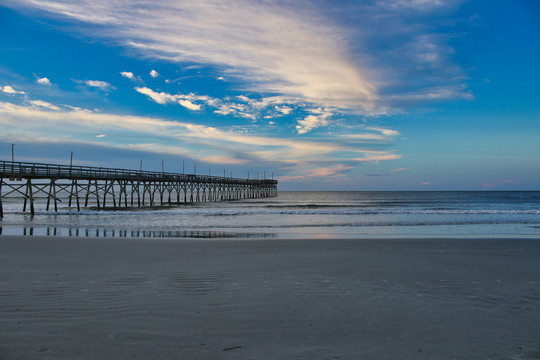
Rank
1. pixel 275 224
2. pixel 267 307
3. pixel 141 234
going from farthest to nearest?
1. pixel 275 224
2. pixel 141 234
3. pixel 267 307

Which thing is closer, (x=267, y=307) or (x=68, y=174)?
(x=267, y=307)

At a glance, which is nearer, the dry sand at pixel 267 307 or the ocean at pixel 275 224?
the dry sand at pixel 267 307

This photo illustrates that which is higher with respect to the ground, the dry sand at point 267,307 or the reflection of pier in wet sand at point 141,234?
the dry sand at point 267,307

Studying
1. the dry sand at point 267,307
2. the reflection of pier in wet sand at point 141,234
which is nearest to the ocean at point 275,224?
the reflection of pier in wet sand at point 141,234

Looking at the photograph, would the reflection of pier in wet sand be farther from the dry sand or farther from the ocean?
the dry sand

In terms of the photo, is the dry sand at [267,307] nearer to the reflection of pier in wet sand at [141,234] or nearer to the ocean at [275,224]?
the reflection of pier in wet sand at [141,234]

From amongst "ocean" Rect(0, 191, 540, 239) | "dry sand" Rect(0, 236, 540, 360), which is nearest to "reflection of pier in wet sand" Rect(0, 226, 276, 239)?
"ocean" Rect(0, 191, 540, 239)

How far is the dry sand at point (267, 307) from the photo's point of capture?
3.35m

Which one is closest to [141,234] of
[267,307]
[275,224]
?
[275,224]

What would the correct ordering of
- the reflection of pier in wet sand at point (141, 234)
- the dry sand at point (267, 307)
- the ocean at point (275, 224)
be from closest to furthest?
1. the dry sand at point (267, 307)
2. the reflection of pier in wet sand at point (141, 234)
3. the ocean at point (275, 224)

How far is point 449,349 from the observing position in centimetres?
337

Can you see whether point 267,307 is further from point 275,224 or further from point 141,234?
point 275,224

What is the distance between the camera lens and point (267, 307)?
4555 mm

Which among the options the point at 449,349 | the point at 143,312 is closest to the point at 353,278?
the point at 449,349
